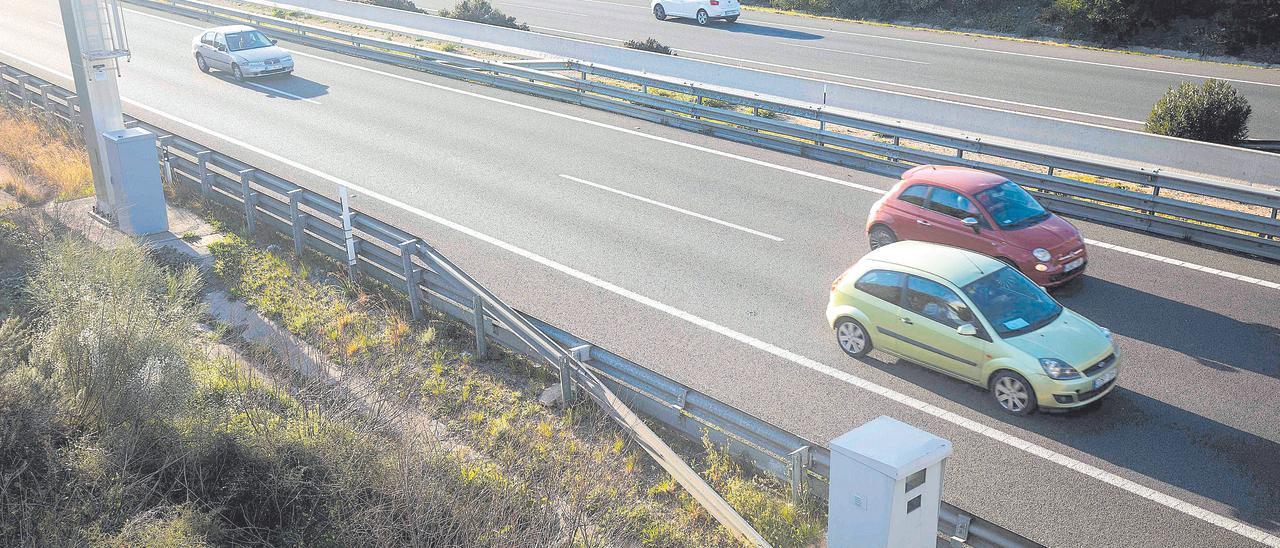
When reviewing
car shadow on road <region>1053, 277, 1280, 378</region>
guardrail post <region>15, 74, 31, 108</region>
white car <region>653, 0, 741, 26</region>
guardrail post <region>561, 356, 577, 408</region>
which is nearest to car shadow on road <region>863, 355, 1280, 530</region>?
car shadow on road <region>1053, 277, 1280, 378</region>

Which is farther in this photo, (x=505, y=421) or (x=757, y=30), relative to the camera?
(x=757, y=30)

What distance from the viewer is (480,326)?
10930mm

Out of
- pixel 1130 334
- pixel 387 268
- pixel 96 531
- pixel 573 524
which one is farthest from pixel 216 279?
pixel 1130 334

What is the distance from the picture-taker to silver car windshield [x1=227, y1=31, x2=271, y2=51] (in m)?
26.7

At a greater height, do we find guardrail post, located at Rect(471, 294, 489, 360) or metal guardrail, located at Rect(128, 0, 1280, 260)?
metal guardrail, located at Rect(128, 0, 1280, 260)

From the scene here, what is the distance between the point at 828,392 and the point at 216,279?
853 cm

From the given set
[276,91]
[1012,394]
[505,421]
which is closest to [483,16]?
[276,91]

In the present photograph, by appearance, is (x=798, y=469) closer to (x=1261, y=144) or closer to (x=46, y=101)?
(x=1261, y=144)

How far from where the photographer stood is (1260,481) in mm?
8586

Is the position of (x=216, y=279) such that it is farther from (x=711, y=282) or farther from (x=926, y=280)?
(x=926, y=280)

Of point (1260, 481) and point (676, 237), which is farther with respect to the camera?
point (676, 237)

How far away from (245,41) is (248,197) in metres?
14.8

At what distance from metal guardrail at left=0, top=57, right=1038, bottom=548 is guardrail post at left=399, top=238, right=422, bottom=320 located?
13 mm

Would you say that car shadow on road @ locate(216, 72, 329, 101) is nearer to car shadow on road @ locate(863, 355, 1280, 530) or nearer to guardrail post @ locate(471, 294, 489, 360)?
guardrail post @ locate(471, 294, 489, 360)
